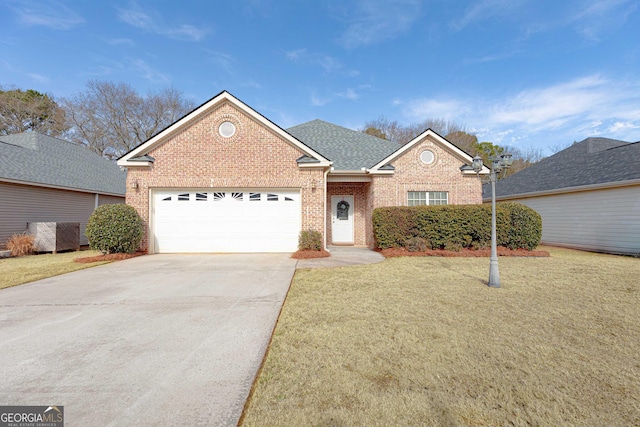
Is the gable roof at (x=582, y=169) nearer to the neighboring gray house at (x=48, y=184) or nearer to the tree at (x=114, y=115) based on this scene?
the neighboring gray house at (x=48, y=184)

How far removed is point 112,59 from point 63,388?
789 inches

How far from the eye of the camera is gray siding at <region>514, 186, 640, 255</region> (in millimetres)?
9789

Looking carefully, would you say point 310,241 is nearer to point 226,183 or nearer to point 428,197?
point 226,183

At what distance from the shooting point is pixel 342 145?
1433cm

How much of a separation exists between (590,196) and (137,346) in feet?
51.0

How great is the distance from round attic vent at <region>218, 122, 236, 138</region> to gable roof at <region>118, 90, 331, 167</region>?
700 millimetres

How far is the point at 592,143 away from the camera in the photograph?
48.1 ft

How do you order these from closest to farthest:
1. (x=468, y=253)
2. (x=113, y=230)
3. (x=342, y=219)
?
(x=113, y=230)
(x=468, y=253)
(x=342, y=219)

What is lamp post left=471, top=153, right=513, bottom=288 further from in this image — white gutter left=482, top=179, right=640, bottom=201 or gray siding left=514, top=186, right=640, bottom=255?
gray siding left=514, top=186, right=640, bottom=255

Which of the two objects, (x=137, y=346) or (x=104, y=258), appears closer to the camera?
(x=137, y=346)

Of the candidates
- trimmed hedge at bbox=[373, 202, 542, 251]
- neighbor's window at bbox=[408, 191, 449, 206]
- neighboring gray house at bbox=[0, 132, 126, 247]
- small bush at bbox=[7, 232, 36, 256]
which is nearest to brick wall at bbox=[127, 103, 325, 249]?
trimmed hedge at bbox=[373, 202, 542, 251]

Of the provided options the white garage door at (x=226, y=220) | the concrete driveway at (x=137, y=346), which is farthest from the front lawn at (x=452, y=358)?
the white garage door at (x=226, y=220)

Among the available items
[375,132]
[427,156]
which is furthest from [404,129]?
[427,156]

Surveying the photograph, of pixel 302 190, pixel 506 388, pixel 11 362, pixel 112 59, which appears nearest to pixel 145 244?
pixel 302 190
